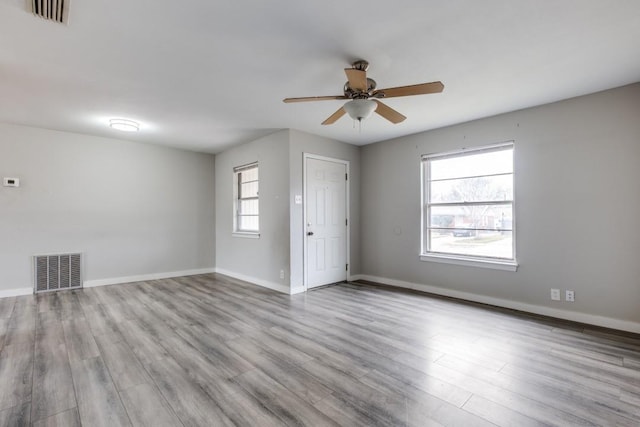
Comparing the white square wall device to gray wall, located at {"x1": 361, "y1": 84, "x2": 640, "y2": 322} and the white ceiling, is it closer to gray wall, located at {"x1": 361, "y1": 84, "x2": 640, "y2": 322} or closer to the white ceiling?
the white ceiling

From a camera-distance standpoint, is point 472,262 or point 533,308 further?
point 472,262

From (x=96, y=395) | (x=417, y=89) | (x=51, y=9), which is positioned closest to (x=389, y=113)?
(x=417, y=89)

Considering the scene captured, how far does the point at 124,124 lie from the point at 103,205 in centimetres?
175

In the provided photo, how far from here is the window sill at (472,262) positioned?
12.9 ft

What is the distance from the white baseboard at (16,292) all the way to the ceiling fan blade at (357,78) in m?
5.60

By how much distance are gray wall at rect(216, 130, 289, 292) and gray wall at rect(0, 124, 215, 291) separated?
683mm

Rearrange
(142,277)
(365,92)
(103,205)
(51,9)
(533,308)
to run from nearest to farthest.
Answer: (51,9) → (365,92) → (533,308) → (103,205) → (142,277)

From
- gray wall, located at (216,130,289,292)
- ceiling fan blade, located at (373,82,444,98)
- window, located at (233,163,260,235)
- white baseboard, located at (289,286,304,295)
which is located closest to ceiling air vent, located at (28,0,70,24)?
ceiling fan blade, located at (373,82,444,98)

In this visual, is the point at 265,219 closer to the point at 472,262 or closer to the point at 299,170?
the point at 299,170

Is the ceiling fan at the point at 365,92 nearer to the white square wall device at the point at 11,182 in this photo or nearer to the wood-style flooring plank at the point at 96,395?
the wood-style flooring plank at the point at 96,395

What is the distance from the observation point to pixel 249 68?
112 inches

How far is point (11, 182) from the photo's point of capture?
14.8 feet

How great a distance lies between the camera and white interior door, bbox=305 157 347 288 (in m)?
4.98

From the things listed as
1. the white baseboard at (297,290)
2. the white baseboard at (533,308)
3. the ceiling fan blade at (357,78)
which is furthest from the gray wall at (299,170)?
the ceiling fan blade at (357,78)
